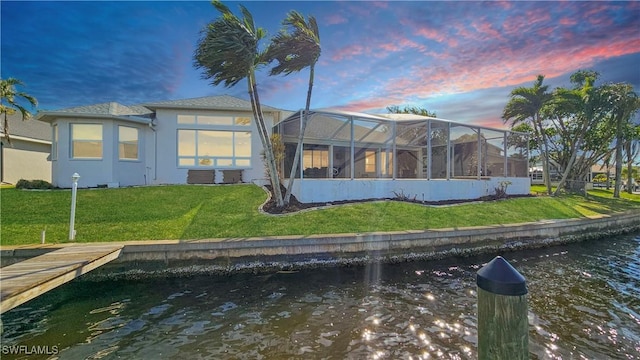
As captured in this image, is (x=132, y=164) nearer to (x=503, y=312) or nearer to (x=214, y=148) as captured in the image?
(x=214, y=148)

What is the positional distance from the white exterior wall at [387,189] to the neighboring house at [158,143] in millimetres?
3482

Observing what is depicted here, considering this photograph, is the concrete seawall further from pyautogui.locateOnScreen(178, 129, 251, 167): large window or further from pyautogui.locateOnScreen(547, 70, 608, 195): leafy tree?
pyautogui.locateOnScreen(547, 70, 608, 195): leafy tree

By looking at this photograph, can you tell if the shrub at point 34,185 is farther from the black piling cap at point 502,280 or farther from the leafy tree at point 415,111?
the leafy tree at point 415,111

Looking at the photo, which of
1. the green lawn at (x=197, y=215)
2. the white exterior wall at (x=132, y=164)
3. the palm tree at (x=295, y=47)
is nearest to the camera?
the green lawn at (x=197, y=215)

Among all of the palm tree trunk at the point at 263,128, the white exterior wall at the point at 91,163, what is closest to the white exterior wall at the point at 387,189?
the palm tree trunk at the point at 263,128

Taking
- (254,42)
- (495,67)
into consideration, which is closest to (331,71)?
(254,42)

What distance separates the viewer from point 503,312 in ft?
4.96

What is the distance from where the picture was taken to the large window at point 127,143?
13023 mm

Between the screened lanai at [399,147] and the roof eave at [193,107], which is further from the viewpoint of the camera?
the screened lanai at [399,147]

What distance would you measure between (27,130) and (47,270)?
21.0 m

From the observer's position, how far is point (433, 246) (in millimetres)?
7652

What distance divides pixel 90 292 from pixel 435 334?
6035mm

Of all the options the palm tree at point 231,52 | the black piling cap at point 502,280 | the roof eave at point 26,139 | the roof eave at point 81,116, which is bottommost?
the black piling cap at point 502,280

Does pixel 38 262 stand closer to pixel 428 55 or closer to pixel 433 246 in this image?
pixel 433 246
